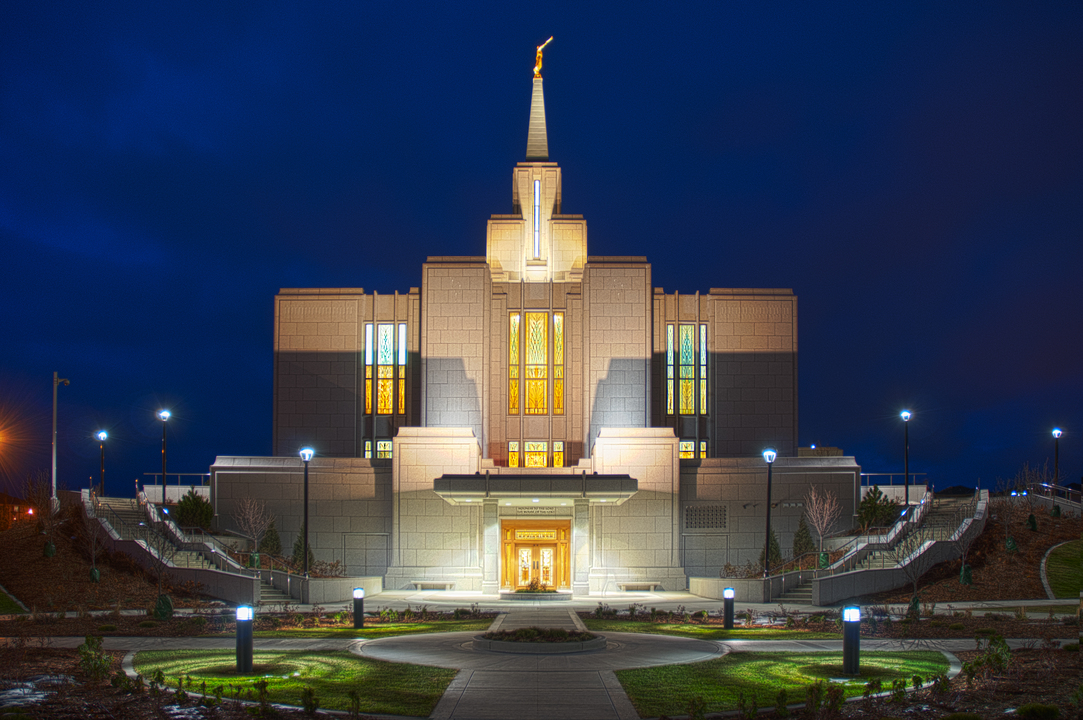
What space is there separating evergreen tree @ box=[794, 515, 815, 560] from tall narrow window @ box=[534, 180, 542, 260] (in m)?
19.3

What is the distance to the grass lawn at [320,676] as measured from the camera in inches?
504

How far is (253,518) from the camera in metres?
40.7

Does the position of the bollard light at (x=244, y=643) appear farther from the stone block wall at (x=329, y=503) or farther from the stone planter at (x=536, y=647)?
the stone block wall at (x=329, y=503)

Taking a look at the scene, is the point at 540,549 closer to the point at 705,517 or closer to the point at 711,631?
the point at 705,517

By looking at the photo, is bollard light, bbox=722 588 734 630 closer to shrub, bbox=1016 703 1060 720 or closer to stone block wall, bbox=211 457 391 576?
shrub, bbox=1016 703 1060 720

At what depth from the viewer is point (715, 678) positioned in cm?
1485

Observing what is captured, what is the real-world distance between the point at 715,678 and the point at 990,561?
2376cm

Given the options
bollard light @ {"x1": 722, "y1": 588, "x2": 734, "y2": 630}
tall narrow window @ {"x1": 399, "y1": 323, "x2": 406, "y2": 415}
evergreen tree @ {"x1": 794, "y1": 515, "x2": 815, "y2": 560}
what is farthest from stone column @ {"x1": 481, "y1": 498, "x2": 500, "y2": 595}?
bollard light @ {"x1": 722, "y1": 588, "x2": 734, "y2": 630}

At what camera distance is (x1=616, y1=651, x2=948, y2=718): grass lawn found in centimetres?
1291

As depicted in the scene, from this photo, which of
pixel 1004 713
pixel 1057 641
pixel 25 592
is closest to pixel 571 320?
pixel 25 592

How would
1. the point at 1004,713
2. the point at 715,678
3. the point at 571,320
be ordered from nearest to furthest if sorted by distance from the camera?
the point at 1004,713 < the point at 715,678 < the point at 571,320

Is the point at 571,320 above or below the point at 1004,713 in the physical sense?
above

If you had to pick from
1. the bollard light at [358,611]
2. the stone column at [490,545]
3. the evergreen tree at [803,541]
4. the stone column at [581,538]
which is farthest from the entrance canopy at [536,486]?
the bollard light at [358,611]

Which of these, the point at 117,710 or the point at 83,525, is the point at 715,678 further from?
the point at 83,525
